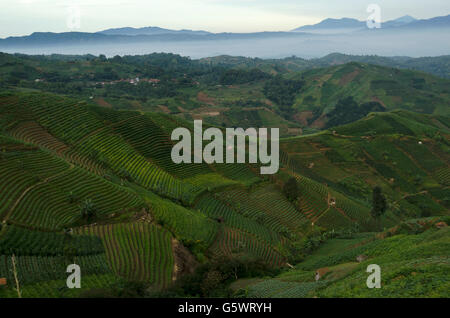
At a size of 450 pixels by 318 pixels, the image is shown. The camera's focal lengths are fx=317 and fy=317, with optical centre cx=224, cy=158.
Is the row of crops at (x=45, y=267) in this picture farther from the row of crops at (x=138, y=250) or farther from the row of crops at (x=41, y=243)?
the row of crops at (x=138, y=250)

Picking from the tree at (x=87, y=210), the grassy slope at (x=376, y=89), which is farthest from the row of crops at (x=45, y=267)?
the grassy slope at (x=376, y=89)

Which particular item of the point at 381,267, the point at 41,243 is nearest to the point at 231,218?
the point at 381,267

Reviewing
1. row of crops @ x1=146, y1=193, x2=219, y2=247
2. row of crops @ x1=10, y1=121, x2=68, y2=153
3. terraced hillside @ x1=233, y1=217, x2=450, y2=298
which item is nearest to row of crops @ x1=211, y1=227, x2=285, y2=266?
row of crops @ x1=146, y1=193, x2=219, y2=247

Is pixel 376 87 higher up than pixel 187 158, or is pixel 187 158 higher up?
pixel 376 87

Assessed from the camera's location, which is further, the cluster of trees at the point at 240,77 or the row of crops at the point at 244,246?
the cluster of trees at the point at 240,77

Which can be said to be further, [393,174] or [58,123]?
[393,174]
